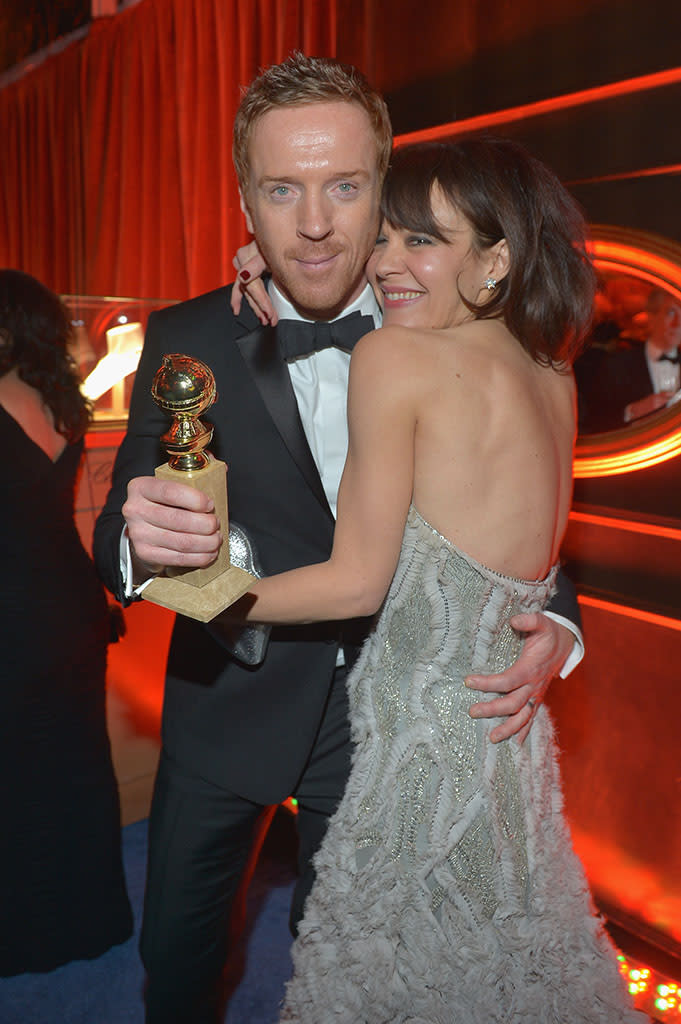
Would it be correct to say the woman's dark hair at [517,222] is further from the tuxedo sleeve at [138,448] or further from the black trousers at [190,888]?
the black trousers at [190,888]

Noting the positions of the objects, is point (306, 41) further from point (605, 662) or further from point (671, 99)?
point (605, 662)

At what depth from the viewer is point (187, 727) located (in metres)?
1.77

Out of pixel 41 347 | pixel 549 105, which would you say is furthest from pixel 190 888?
pixel 549 105

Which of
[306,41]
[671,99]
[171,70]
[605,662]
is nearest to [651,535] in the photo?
[605,662]

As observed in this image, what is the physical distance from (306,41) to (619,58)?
141 cm

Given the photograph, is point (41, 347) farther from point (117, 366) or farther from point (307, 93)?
point (307, 93)

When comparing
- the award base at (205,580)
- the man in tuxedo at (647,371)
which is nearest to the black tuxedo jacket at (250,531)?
the award base at (205,580)

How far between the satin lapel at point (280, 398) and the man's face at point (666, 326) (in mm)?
1305

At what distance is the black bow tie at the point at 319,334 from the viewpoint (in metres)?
1.73

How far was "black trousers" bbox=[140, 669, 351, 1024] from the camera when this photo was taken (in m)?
1.75

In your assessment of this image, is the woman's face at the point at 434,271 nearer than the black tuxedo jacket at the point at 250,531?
Yes

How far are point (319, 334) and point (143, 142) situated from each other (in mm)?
3137

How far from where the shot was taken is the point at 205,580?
108 cm

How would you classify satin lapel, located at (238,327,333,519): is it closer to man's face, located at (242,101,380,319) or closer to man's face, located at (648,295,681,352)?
man's face, located at (242,101,380,319)
